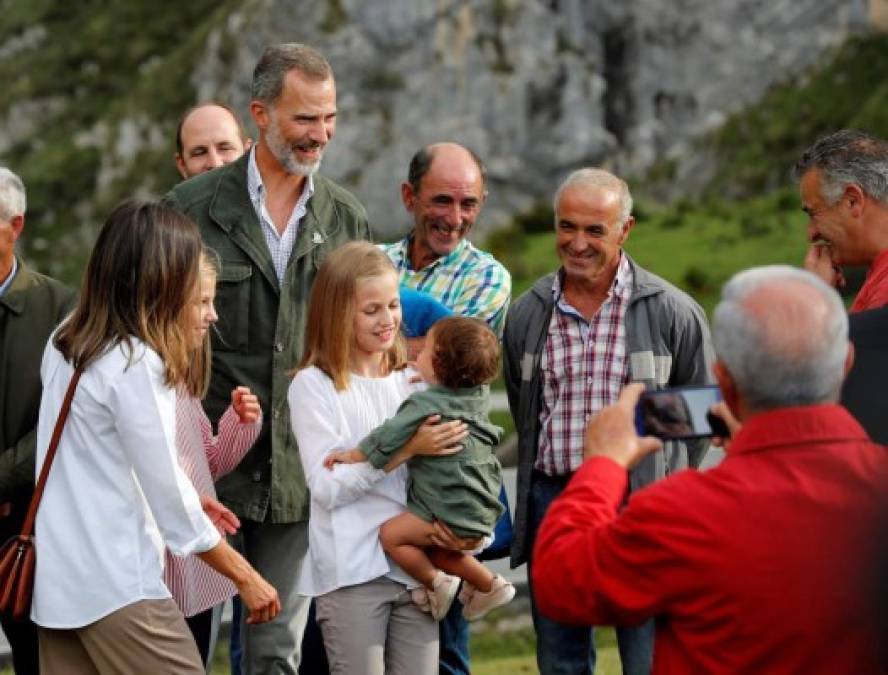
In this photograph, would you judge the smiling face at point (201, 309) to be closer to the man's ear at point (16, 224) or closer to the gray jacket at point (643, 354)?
the man's ear at point (16, 224)

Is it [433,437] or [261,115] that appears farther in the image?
[261,115]

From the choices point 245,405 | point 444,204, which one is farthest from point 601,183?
point 245,405

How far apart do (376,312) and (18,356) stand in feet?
3.96

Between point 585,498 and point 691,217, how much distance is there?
21149 millimetres

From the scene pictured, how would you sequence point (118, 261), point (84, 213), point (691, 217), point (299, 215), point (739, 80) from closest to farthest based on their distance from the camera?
point (118, 261), point (299, 215), point (691, 217), point (739, 80), point (84, 213)

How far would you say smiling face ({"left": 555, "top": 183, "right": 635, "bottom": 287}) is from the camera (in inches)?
227

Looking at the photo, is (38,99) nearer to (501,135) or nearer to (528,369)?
(501,135)

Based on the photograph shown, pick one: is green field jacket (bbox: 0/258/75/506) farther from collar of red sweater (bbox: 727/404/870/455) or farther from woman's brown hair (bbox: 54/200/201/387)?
collar of red sweater (bbox: 727/404/870/455)

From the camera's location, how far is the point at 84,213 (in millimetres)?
31828

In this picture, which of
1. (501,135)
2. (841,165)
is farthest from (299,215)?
(501,135)

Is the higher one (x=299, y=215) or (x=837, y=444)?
(x=299, y=215)

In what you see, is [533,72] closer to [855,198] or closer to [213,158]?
[213,158]

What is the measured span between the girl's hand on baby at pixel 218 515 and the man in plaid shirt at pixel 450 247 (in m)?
1.43

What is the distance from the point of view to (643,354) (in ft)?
18.8
